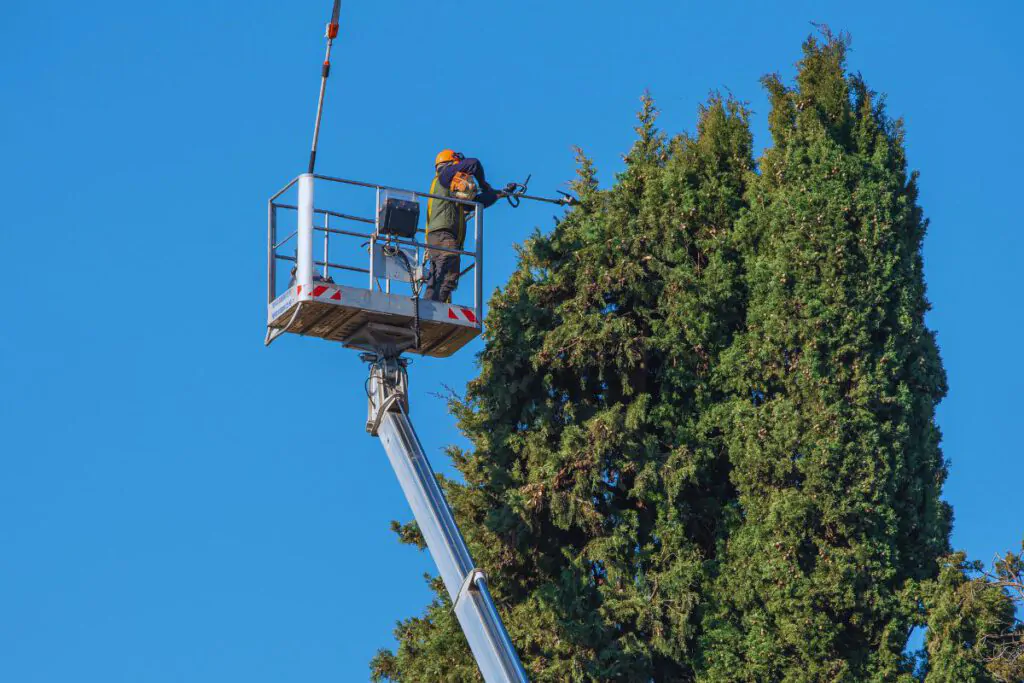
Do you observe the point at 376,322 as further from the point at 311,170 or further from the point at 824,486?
the point at 824,486

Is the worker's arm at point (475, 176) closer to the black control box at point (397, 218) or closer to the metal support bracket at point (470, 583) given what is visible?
the black control box at point (397, 218)

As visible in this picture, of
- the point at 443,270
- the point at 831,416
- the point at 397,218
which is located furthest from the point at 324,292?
the point at 831,416

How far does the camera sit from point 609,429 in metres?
21.7

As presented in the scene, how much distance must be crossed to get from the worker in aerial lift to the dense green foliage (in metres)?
2.33

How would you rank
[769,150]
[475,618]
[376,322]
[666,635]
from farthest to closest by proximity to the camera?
[769,150], [666,635], [376,322], [475,618]

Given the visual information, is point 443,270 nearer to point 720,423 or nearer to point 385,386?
point 385,386

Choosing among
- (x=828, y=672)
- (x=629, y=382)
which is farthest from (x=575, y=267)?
(x=828, y=672)

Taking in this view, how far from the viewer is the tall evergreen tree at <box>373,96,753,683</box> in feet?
69.9

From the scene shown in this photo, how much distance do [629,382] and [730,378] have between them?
130 centimetres

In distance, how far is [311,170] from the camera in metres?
19.7

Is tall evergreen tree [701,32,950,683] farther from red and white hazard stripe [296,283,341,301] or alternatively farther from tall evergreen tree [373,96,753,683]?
red and white hazard stripe [296,283,341,301]

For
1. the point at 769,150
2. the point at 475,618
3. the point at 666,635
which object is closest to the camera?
the point at 475,618

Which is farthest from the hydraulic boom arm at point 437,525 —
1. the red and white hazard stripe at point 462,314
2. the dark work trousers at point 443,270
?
the dark work trousers at point 443,270

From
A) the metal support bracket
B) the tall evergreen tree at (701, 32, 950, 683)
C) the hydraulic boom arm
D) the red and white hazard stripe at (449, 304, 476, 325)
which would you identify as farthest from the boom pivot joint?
the tall evergreen tree at (701, 32, 950, 683)
